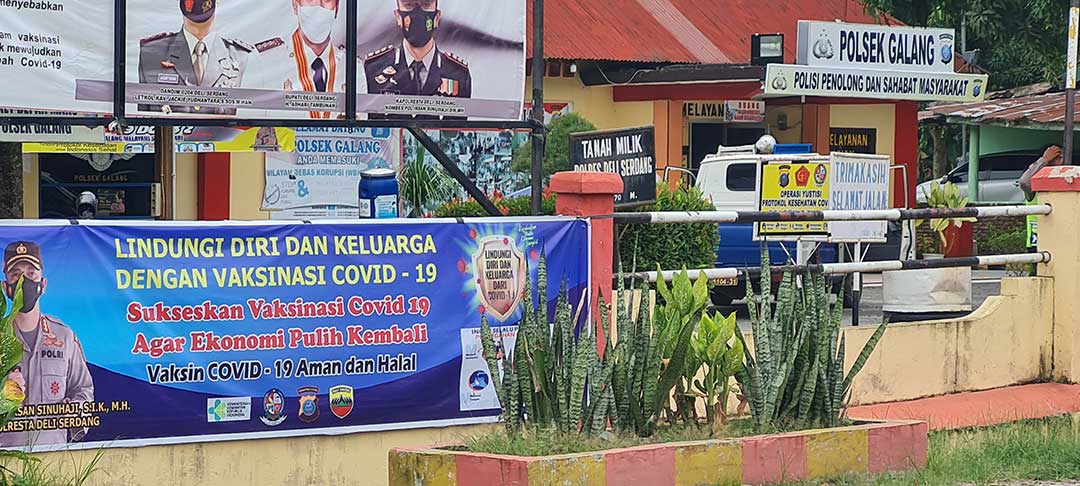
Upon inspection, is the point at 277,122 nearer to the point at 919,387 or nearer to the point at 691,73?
the point at 919,387

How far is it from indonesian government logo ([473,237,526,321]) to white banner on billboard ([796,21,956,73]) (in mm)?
12822

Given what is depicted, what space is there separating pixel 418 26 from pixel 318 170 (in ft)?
31.0

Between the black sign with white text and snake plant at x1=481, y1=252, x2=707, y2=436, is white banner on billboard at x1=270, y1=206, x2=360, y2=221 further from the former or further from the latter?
snake plant at x1=481, y1=252, x2=707, y2=436

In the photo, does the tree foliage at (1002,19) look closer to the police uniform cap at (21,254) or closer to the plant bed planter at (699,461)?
the plant bed planter at (699,461)

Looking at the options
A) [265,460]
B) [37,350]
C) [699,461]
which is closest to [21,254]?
[37,350]

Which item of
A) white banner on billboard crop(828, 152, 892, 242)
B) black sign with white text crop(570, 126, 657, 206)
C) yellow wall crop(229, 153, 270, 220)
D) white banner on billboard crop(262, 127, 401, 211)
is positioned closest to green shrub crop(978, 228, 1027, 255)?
white banner on billboard crop(828, 152, 892, 242)

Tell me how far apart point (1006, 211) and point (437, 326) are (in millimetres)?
5295

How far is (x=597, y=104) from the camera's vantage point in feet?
75.5

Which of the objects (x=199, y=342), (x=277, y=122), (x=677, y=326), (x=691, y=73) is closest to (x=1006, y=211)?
(x=677, y=326)

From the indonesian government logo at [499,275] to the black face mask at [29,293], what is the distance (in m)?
2.46

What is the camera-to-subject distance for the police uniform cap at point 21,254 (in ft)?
25.0

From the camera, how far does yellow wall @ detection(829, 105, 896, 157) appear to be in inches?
1017

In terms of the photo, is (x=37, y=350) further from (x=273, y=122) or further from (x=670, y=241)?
(x=670, y=241)

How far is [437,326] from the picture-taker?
29.0ft
